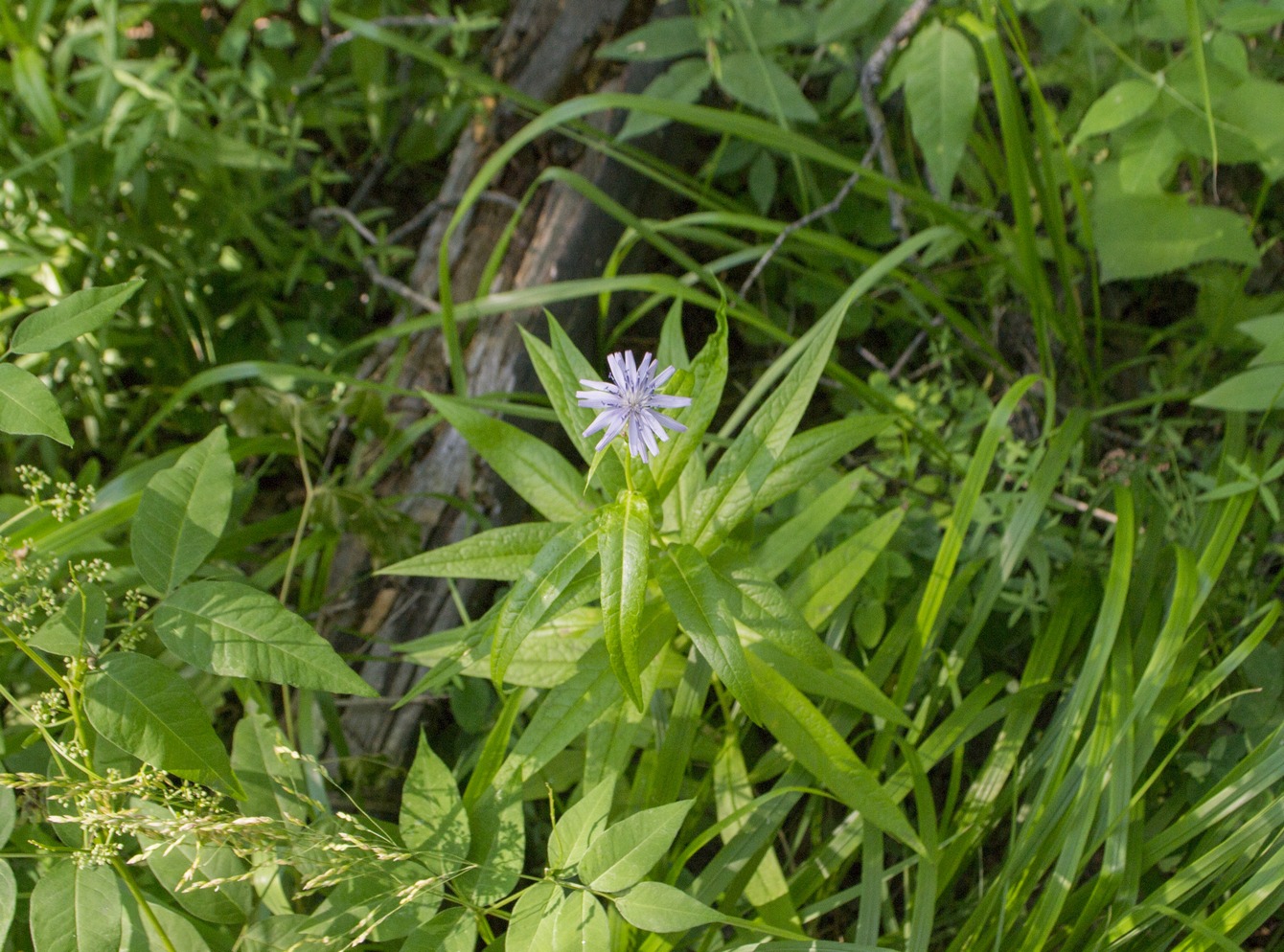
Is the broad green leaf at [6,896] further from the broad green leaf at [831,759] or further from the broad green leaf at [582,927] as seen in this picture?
the broad green leaf at [831,759]

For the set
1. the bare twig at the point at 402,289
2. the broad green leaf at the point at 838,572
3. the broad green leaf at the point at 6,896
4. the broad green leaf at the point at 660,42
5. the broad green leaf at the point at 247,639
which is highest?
the broad green leaf at the point at 660,42

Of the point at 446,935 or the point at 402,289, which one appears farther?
the point at 402,289

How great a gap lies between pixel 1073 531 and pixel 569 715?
1142mm

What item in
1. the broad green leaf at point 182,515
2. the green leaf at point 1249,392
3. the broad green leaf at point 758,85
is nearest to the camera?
the broad green leaf at point 182,515

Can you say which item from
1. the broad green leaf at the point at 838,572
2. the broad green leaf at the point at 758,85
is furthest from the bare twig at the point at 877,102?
the broad green leaf at the point at 838,572

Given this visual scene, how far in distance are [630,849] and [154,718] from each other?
22.3 inches

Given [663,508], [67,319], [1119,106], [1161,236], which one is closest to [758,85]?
[1119,106]

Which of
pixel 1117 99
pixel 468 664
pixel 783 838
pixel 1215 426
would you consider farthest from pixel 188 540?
pixel 1215 426

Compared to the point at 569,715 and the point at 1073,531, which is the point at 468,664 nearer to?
the point at 569,715

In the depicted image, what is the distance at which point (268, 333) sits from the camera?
235 centimetres

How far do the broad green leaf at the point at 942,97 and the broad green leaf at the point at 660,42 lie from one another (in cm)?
50

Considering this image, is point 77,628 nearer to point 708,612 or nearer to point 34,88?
point 708,612

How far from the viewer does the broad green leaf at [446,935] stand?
1060 millimetres

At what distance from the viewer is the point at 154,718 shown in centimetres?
104
